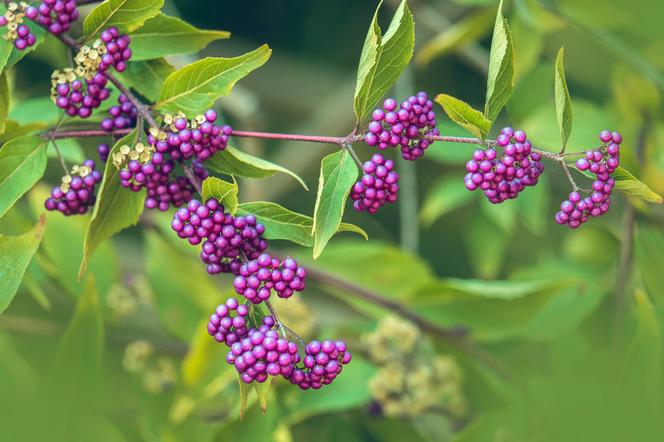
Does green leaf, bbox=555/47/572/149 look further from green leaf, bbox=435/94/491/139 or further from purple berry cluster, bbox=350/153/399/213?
purple berry cluster, bbox=350/153/399/213

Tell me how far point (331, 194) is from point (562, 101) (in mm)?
316

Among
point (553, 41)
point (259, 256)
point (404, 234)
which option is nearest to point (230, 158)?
point (259, 256)

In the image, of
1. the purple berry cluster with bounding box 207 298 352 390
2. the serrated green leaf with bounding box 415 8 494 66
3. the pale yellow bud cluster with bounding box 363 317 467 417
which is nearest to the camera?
the purple berry cluster with bounding box 207 298 352 390

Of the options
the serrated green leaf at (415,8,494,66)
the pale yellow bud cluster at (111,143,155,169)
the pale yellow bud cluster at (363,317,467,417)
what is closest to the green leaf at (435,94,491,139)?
the pale yellow bud cluster at (111,143,155,169)

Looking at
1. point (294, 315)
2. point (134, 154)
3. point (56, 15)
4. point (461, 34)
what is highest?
point (56, 15)

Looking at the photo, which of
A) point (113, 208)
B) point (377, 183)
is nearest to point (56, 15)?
point (113, 208)

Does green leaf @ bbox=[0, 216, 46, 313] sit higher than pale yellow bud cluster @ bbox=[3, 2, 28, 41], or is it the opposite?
pale yellow bud cluster @ bbox=[3, 2, 28, 41]

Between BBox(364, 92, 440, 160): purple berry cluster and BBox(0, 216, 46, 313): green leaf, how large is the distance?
0.47 meters

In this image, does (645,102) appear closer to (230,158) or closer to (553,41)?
(553,41)

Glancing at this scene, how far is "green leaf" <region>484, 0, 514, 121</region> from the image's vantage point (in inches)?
44.2

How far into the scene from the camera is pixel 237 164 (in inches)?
47.8

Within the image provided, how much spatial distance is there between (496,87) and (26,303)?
5.02ft

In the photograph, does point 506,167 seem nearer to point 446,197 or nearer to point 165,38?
point 165,38

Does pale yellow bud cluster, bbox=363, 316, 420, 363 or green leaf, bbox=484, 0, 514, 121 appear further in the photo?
pale yellow bud cluster, bbox=363, 316, 420, 363
